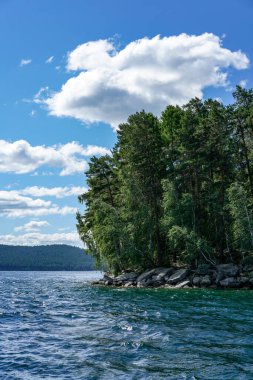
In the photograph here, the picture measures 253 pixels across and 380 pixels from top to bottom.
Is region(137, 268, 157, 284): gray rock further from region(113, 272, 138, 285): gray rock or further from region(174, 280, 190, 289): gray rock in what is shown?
region(174, 280, 190, 289): gray rock

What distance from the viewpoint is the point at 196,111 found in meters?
60.5

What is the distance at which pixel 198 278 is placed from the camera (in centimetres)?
4662

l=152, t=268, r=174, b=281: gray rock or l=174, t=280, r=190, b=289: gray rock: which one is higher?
l=152, t=268, r=174, b=281: gray rock

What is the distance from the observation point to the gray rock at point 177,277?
4766 centimetres

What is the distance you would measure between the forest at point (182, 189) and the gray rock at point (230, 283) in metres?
5.31

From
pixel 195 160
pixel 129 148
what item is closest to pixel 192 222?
pixel 195 160

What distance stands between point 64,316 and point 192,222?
3119cm

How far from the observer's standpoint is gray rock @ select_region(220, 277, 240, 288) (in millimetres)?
44194

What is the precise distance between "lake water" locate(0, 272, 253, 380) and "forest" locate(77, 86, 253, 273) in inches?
979

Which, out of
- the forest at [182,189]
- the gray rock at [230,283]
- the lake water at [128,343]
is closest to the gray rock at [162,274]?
the forest at [182,189]

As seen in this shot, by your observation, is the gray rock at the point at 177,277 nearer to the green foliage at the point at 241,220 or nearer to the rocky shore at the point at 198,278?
the rocky shore at the point at 198,278

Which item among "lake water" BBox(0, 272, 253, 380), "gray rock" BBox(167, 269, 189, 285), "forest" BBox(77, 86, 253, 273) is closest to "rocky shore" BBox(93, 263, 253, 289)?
"gray rock" BBox(167, 269, 189, 285)

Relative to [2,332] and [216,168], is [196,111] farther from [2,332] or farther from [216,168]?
[2,332]

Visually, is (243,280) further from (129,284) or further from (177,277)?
(129,284)
